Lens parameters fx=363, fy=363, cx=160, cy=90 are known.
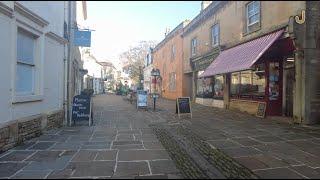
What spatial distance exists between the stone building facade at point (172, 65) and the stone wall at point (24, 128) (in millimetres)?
19174

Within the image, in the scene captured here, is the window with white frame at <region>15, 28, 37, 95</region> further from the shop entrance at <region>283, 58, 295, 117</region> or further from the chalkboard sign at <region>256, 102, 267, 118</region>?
the shop entrance at <region>283, 58, 295, 117</region>

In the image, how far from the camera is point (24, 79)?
967 cm

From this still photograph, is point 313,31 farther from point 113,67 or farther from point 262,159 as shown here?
point 113,67

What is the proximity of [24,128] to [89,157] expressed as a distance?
2.80m

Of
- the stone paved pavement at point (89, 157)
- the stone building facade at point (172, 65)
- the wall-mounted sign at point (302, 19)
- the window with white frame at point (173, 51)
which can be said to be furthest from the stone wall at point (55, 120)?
the window with white frame at point (173, 51)

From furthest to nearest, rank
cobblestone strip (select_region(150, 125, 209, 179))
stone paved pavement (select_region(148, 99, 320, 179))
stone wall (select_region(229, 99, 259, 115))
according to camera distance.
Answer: stone wall (select_region(229, 99, 259, 115))
stone paved pavement (select_region(148, 99, 320, 179))
cobblestone strip (select_region(150, 125, 209, 179))

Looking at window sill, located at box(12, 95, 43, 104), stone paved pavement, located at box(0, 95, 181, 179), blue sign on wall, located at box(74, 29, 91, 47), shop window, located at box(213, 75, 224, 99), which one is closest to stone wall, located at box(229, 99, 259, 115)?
shop window, located at box(213, 75, 224, 99)

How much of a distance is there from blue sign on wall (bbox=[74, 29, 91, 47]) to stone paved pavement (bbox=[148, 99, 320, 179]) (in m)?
4.94

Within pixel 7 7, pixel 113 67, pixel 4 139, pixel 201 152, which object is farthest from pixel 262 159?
pixel 113 67

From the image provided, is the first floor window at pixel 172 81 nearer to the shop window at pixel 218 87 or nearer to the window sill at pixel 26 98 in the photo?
the shop window at pixel 218 87

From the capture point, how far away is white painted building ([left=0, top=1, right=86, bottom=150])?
810 cm

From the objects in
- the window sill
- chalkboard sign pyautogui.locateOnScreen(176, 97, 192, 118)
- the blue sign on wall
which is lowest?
chalkboard sign pyautogui.locateOnScreen(176, 97, 192, 118)

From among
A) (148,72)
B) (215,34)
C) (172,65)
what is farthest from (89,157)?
(148,72)

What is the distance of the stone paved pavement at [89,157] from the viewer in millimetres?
5968
